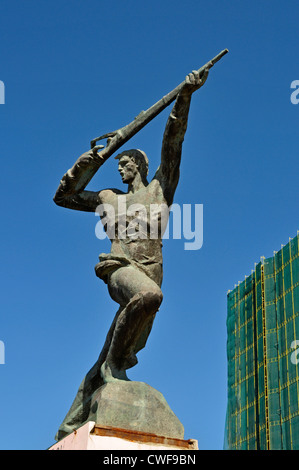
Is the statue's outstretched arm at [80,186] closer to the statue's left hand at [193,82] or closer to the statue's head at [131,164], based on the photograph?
the statue's head at [131,164]

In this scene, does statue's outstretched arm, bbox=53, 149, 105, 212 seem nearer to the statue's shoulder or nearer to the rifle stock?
Result: the statue's shoulder

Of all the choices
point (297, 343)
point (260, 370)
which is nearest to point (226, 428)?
point (260, 370)

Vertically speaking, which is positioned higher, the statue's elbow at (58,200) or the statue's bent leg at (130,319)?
the statue's elbow at (58,200)

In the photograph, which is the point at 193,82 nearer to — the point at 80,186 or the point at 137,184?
the point at 137,184

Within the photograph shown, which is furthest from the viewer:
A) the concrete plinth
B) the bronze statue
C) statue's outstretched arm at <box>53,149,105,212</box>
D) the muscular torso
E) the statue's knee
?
statue's outstretched arm at <box>53,149,105,212</box>

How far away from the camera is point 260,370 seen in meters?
43.6

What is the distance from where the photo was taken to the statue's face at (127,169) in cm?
775

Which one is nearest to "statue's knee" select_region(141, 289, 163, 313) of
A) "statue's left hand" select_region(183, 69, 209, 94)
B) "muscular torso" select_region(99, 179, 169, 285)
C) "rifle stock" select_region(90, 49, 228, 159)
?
"muscular torso" select_region(99, 179, 169, 285)

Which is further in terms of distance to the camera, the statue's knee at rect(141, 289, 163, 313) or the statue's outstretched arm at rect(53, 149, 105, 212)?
the statue's outstretched arm at rect(53, 149, 105, 212)

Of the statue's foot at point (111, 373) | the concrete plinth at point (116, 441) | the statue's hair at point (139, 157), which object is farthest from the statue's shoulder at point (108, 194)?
the concrete plinth at point (116, 441)

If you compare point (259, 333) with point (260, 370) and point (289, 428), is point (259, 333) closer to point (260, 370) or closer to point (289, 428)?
point (260, 370)

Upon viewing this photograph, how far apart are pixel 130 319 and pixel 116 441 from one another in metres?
1.26

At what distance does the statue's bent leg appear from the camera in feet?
21.8

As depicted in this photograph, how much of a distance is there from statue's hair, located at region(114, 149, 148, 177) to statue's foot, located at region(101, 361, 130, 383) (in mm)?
2321
